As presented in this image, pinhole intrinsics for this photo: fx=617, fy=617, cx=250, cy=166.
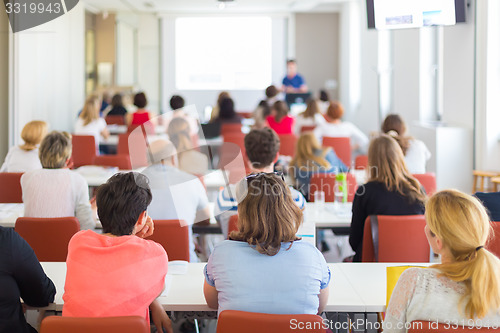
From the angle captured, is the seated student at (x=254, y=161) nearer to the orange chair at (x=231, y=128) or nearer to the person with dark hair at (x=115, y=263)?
the person with dark hair at (x=115, y=263)

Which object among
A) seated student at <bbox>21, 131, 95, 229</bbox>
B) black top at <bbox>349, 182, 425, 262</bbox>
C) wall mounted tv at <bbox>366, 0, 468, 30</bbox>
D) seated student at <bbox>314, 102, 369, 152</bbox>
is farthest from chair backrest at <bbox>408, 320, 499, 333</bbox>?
seated student at <bbox>314, 102, 369, 152</bbox>

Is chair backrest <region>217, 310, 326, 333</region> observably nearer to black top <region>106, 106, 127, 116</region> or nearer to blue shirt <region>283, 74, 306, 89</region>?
black top <region>106, 106, 127, 116</region>

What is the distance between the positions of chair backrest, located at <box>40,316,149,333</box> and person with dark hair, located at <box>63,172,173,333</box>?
283 mm

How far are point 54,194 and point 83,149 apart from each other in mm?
3941

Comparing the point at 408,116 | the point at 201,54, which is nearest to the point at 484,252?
the point at 408,116

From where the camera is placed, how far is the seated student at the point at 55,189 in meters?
3.79

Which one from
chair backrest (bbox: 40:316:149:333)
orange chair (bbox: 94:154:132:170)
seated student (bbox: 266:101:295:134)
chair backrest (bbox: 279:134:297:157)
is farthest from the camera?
seated student (bbox: 266:101:295:134)

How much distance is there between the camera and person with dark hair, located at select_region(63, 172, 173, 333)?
2166mm

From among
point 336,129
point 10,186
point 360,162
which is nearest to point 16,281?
point 10,186

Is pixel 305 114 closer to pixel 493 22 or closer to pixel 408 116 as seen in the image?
pixel 408 116

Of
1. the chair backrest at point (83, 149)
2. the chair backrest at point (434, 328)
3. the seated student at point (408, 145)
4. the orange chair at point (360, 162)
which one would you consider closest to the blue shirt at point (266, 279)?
the chair backrest at point (434, 328)

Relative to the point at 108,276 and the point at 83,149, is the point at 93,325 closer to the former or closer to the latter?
the point at 108,276

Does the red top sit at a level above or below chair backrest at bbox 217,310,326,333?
above

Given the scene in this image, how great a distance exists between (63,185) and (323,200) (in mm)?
1844
